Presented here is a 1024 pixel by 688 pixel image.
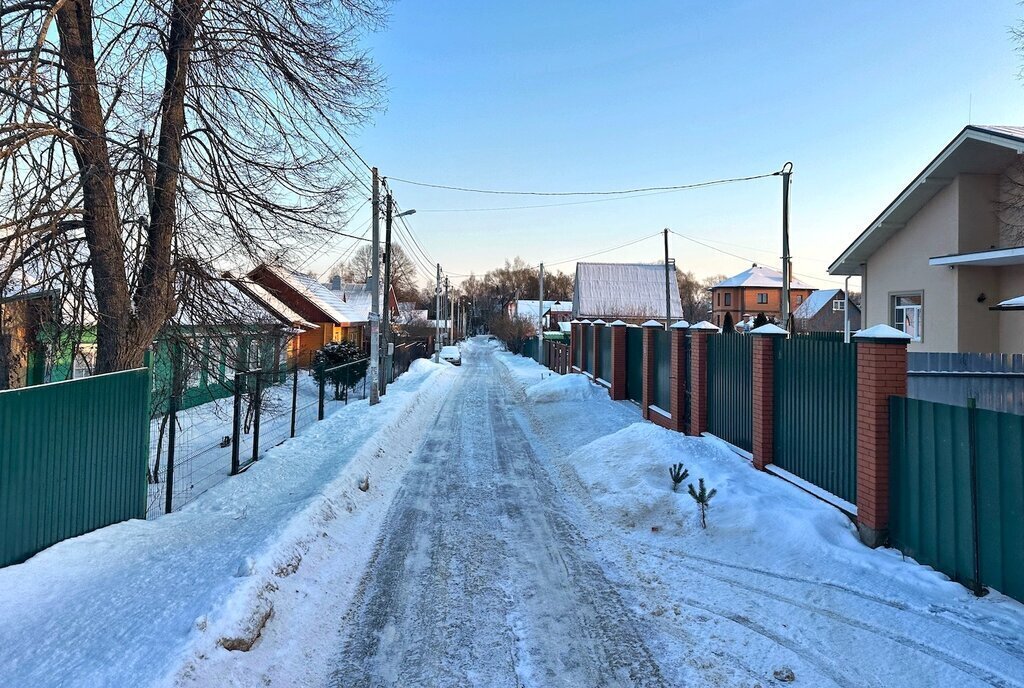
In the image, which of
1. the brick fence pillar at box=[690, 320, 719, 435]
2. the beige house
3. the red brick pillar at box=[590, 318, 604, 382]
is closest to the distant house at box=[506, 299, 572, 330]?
the red brick pillar at box=[590, 318, 604, 382]

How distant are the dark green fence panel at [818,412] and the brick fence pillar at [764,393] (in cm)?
9

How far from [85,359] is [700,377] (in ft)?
29.4

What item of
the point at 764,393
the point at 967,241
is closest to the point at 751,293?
the point at 967,241

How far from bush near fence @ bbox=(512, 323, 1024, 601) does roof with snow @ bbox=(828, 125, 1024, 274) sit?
7879 millimetres

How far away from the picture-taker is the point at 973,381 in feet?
33.6

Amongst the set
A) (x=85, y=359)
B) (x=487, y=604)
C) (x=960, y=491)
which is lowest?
(x=487, y=604)

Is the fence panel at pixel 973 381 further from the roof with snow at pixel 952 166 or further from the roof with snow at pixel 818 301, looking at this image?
the roof with snow at pixel 818 301

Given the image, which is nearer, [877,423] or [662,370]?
[877,423]

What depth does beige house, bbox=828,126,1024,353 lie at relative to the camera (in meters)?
13.1

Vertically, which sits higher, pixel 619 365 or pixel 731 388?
pixel 619 365

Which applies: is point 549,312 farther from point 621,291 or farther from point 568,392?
point 568,392

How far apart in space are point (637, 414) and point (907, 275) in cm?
836

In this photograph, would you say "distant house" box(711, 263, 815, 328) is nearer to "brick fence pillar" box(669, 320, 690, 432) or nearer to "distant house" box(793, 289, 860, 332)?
"distant house" box(793, 289, 860, 332)

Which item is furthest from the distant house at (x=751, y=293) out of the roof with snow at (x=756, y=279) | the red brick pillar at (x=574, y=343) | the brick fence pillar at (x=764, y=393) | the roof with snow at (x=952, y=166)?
the brick fence pillar at (x=764, y=393)
